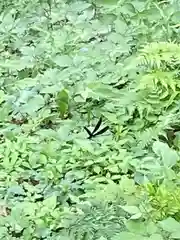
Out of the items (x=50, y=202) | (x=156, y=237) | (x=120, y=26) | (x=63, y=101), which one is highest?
(x=120, y=26)

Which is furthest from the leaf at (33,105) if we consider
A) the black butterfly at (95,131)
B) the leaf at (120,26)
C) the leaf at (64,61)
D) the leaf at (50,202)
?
the leaf at (50,202)

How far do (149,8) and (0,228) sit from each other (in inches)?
55.2

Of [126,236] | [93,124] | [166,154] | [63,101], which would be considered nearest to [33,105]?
[63,101]

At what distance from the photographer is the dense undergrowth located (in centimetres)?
277

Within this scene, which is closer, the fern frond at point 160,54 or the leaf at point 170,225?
the leaf at point 170,225

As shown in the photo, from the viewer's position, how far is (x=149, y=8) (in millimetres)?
3572

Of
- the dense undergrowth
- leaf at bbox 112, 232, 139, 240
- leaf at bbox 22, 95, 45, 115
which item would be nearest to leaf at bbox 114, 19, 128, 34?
the dense undergrowth

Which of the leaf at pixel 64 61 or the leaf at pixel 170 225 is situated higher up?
the leaf at pixel 64 61

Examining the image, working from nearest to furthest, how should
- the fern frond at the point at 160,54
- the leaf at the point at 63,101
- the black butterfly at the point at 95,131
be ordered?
the fern frond at the point at 160,54 < the black butterfly at the point at 95,131 < the leaf at the point at 63,101

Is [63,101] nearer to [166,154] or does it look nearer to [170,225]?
[166,154]

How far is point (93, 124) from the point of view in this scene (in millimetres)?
3639

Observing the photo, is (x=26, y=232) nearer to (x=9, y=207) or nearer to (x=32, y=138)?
(x=9, y=207)

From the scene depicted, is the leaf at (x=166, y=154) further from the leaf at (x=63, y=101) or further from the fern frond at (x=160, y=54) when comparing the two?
the leaf at (x=63, y=101)

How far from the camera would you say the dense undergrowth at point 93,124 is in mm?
2771
